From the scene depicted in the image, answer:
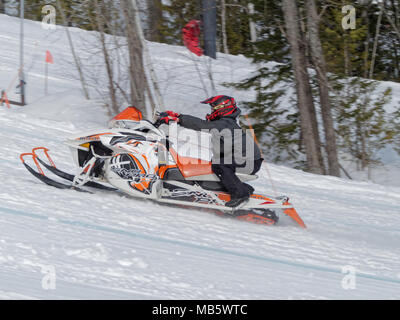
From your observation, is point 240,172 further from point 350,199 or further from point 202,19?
point 202,19

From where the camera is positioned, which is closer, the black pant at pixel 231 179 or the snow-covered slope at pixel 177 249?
the snow-covered slope at pixel 177 249

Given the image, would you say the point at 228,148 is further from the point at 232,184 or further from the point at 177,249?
the point at 177,249

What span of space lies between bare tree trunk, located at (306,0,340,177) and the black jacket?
5.73m

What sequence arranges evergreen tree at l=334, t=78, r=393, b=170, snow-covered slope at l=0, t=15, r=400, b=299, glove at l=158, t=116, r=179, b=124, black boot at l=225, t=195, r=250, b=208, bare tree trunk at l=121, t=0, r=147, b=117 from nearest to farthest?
snow-covered slope at l=0, t=15, r=400, b=299 < glove at l=158, t=116, r=179, b=124 < black boot at l=225, t=195, r=250, b=208 < bare tree trunk at l=121, t=0, r=147, b=117 < evergreen tree at l=334, t=78, r=393, b=170

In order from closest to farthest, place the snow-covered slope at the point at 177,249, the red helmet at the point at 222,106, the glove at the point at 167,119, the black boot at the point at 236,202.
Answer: the snow-covered slope at the point at 177,249, the glove at the point at 167,119, the red helmet at the point at 222,106, the black boot at the point at 236,202

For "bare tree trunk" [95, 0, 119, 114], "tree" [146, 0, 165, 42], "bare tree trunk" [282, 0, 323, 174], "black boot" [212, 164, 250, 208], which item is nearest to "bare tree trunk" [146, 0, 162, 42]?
"tree" [146, 0, 165, 42]

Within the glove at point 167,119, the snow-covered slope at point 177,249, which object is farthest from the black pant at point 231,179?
the glove at point 167,119

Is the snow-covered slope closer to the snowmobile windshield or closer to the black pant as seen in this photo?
the black pant

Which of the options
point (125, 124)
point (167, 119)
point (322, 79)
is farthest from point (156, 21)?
point (167, 119)

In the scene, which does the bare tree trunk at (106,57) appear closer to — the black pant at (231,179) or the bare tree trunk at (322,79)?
the bare tree trunk at (322,79)

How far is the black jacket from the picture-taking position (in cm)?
548

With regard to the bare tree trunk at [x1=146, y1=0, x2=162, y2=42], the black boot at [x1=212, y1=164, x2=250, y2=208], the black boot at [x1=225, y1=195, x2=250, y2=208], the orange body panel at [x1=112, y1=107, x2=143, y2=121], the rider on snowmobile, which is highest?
the orange body panel at [x1=112, y1=107, x2=143, y2=121]

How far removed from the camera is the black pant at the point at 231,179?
5688 mm

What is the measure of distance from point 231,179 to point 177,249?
1325 mm
